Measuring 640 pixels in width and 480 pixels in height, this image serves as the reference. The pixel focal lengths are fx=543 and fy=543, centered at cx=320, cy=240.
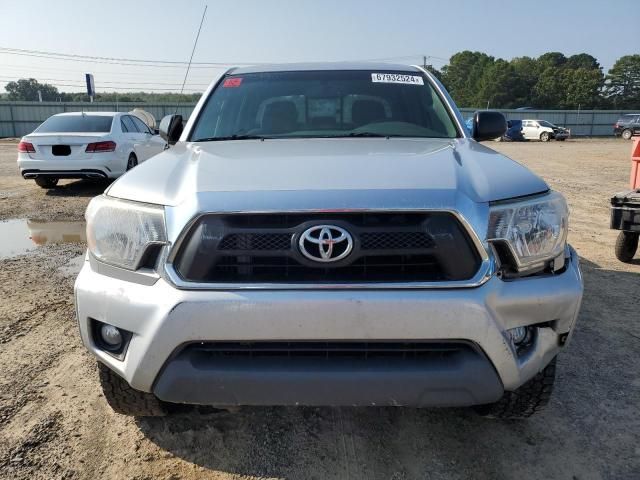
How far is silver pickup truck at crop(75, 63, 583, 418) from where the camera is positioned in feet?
6.17

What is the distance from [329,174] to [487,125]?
181 cm

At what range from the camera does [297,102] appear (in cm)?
344

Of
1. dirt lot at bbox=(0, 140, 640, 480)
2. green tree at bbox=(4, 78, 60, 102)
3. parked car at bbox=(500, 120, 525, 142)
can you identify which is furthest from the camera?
green tree at bbox=(4, 78, 60, 102)

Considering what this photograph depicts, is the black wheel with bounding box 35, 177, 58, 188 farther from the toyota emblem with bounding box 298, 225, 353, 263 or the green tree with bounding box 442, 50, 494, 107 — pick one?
the green tree with bounding box 442, 50, 494, 107

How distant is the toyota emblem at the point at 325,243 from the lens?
1.91 metres

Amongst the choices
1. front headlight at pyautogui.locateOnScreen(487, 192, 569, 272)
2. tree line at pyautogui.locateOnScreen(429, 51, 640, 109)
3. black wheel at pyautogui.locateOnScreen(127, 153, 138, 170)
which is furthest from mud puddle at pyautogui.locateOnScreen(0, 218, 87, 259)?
tree line at pyautogui.locateOnScreen(429, 51, 640, 109)

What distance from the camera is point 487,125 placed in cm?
352

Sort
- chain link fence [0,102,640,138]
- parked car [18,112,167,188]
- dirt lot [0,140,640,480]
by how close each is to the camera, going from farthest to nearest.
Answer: chain link fence [0,102,640,138]
parked car [18,112,167,188]
dirt lot [0,140,640,480]

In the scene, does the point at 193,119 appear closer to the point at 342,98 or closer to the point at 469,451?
the point at 342,98

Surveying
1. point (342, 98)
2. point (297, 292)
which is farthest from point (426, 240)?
point (342, 98)

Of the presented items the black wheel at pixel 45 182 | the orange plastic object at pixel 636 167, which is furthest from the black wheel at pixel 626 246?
the black wheel at pixel 45 182

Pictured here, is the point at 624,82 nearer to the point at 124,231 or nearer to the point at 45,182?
the point at 45,182

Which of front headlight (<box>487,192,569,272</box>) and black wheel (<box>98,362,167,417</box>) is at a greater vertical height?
front headlight (<box>487,192,569,272</box>)

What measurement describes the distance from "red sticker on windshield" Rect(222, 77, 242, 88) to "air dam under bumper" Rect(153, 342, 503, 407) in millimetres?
2226
